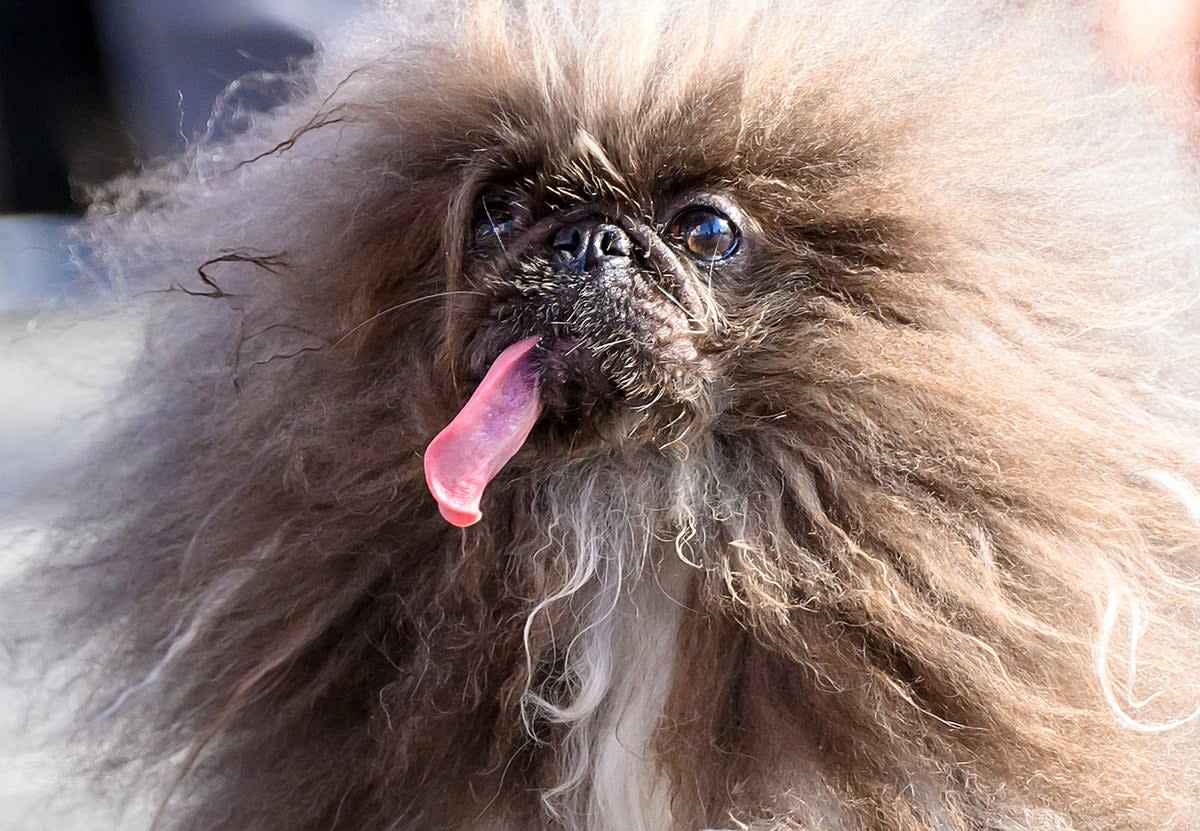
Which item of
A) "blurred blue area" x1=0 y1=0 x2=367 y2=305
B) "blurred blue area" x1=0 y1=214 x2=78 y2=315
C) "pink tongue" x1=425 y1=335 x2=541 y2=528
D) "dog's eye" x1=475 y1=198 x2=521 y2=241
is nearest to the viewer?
"pink tongue" x1=425 y1=335 x2=541 y2=528

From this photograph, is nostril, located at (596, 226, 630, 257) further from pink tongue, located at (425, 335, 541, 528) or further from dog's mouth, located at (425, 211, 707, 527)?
pink tongue, located at (425, 335, 541, 528)

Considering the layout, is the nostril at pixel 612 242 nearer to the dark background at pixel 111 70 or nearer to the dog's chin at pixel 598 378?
the dog's chin at pixel 598 378

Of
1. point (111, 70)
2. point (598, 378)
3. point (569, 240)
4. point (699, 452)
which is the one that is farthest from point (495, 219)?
point (111, 70)

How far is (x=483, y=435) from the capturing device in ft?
3.42

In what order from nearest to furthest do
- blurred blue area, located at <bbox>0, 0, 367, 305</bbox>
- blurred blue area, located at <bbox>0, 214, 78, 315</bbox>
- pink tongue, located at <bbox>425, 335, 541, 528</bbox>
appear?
pink tongue, located at <bbox>425, 335, 541, 528</bbox> < blurred blue area, located at <bbox>0, 214, 78, 315</bbox> < blurred blue area, located at <bbox>0, 0, 367, 305</bbox>

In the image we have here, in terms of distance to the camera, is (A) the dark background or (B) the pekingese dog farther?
(A) the dark background

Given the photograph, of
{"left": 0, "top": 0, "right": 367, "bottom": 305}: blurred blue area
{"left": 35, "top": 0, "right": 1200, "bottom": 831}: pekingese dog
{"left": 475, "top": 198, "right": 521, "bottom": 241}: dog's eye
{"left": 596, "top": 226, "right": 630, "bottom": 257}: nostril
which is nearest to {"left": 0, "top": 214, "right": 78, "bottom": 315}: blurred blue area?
{"left": 0, "top": 0, "right": 367, "bottom": 305}: blurred blue area

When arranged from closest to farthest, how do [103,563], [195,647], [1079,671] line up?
[1079,671]
[195,647]
[103,563]

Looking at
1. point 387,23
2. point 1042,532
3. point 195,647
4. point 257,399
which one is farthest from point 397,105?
point 1042,532

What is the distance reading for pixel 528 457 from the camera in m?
1.13

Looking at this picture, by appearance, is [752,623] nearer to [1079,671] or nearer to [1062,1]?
[1079,671]

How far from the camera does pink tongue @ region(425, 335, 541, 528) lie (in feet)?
3.33

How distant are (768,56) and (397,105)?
375 mm

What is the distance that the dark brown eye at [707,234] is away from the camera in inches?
42.9
